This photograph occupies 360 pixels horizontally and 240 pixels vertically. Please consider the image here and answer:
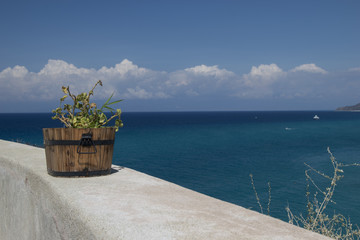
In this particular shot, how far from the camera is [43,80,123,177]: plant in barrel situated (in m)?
3.24

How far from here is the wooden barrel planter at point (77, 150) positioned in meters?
3.23

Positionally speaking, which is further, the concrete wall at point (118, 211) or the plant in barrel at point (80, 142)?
the plant in barrel at point (80, 142)

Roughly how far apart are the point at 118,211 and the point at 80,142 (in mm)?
1113

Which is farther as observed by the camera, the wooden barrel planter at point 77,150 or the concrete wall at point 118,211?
the wooden barrel planter at point 77,150

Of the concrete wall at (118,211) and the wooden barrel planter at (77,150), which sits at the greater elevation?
the wooden barrel planter at (77,150)

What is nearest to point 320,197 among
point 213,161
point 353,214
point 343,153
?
point 353,214

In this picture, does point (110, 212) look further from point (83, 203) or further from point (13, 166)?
point (13, 166)

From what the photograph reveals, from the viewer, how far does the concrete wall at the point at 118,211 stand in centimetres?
199

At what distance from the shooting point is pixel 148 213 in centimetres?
232

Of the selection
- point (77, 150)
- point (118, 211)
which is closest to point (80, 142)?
point (77, 150)

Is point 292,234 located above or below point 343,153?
above

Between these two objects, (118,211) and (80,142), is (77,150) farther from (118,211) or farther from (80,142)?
(118,211)

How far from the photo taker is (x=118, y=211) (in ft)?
7.70

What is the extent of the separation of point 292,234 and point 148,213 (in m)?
0.93
